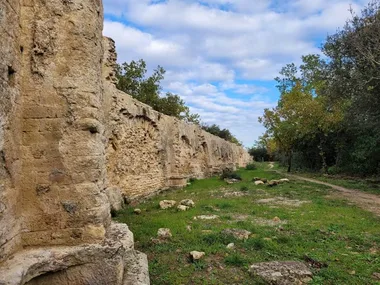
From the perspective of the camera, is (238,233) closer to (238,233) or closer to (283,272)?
(238,233)

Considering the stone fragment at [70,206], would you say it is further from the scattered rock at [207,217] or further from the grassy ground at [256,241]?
the scattered rock at [207,217]

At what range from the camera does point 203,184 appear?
1598cm

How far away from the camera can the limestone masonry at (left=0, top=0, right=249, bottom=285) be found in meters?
2.54

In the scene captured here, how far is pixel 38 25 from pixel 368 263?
484cm

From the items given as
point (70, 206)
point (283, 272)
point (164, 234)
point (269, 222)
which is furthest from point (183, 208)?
point (70, 206)

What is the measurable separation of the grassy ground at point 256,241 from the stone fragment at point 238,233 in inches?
4.4

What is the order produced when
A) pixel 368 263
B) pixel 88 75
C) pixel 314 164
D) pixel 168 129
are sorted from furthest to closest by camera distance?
pixel 314 164 < pixel 168 129 < pixel 368 263 < pixel 88 75

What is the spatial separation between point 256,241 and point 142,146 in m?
6.55

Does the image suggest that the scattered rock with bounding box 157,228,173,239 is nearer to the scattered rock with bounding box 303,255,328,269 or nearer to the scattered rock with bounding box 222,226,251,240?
the scattered rock with bounding box 222,226,251,240

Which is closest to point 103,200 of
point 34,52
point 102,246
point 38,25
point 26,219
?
point 102,246

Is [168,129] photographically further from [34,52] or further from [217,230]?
[34,52]

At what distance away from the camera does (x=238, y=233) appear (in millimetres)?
6031

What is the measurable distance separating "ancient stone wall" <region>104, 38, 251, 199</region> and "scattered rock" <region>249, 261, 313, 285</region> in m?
5.31

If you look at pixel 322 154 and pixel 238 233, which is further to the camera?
pixel 322 154
